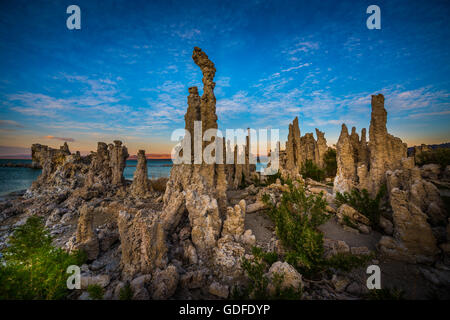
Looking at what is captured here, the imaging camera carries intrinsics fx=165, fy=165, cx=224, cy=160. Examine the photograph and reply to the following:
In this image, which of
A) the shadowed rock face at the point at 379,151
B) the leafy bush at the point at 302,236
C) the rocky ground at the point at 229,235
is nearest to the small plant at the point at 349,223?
the rocky ground at the point at 229,235

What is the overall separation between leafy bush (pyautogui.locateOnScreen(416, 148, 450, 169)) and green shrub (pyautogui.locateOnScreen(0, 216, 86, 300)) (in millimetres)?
31016

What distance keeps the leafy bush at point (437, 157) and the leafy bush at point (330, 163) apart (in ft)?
31.5

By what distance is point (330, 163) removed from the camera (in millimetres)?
29125

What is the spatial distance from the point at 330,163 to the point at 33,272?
34.3 meters

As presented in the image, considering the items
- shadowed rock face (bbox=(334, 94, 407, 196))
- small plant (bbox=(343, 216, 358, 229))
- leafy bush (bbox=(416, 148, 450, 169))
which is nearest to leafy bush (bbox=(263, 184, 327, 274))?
small plant (bbox=(343, 216, 358, 229))

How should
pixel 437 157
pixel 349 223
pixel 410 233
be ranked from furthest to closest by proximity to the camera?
1. pixel 437 157
2. pixel 349 223
3. pixel 410 233

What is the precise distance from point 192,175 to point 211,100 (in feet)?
15.8

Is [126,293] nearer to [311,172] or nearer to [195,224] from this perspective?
[195,224]

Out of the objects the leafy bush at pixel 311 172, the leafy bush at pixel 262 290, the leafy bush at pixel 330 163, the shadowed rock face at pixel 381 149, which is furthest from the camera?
the leafy bush at pixel 330 163

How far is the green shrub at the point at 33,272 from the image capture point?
3469 mm

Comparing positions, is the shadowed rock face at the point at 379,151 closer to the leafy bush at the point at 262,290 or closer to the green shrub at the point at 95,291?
the leafy bush at the point at 262,290

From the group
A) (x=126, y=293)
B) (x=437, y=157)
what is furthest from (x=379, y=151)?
(x=437, y=157)
